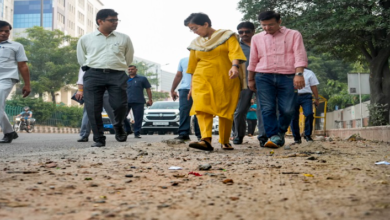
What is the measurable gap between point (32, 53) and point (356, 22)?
32.8 meters

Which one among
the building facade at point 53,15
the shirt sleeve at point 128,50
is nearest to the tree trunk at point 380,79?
the shirt sleeve at point 128,50

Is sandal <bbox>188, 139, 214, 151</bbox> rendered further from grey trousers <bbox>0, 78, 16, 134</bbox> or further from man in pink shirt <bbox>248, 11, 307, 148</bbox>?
grey trousers <bbox>0, 78, 16, 134</bbox>

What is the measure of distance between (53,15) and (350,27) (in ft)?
189

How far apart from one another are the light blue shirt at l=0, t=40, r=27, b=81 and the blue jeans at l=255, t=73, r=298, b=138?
12.4ft

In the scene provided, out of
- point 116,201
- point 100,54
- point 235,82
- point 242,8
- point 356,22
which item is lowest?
point 116,201

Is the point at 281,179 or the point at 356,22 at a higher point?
the point at 356,22

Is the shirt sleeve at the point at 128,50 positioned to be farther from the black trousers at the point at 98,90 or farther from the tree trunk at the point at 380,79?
the tree trunk at the point at 380,79

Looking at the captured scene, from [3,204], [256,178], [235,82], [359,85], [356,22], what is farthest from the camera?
[359,85]

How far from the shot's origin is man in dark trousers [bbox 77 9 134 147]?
7152 millimetres

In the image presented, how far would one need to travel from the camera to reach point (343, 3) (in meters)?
15.3

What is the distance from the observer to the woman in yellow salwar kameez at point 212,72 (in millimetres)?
6297

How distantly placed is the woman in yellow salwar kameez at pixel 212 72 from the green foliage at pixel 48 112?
27.5 meters

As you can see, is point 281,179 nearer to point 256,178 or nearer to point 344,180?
point 256,178

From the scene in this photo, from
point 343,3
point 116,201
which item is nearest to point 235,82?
point 116,201
